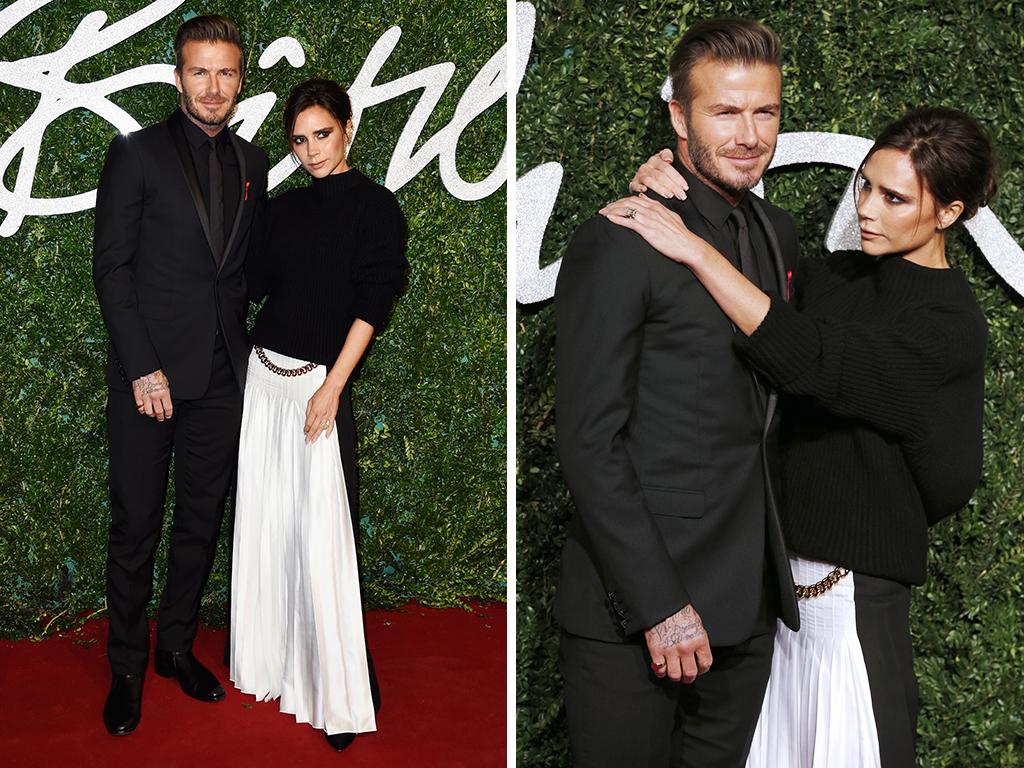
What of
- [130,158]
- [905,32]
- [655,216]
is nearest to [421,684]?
[130,158]

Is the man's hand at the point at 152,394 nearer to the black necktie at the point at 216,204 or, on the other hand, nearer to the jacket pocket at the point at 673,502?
the black necktie at the point at 216,204

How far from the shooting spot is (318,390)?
123 inches

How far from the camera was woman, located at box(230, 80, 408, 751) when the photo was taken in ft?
10.3

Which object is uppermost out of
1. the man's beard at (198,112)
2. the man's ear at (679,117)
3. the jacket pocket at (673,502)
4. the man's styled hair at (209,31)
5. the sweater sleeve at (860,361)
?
the man's styled hair at (209,31)

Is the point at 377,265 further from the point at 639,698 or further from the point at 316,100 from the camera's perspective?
the point at 639,698

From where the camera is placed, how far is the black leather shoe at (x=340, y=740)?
317 cm

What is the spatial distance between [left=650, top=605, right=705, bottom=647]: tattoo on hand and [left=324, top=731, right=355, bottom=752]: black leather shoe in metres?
1.58

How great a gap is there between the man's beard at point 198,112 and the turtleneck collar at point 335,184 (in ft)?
1.17

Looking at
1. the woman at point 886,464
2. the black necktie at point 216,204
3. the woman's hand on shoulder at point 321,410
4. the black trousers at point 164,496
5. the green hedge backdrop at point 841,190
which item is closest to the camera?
the woman at point 886,464

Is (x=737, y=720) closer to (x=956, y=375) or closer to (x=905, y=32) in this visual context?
(x=956, y=375)

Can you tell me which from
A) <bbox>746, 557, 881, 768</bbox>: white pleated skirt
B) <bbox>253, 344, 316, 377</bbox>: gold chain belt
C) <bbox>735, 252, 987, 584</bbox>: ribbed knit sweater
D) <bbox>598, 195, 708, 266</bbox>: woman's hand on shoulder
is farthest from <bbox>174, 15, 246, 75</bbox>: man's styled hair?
<bbox>746, 557, 881, 768</bbox>: white pleated skirt

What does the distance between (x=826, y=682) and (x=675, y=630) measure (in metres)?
0.59

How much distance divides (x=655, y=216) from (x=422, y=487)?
7.46ft

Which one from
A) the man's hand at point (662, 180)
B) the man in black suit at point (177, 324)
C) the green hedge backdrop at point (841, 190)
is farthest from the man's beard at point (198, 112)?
the man's hand at point (662, 180)
